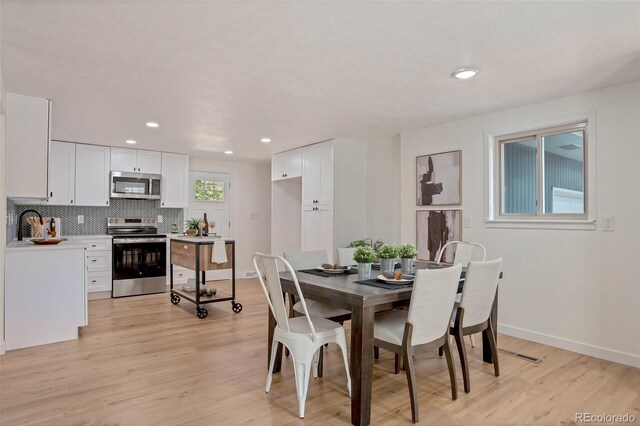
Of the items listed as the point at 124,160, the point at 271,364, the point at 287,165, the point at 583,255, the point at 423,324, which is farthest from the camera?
the point at 287,165

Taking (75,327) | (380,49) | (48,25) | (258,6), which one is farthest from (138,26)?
(75,327)

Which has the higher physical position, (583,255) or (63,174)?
(63,174)

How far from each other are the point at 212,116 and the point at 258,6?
88.7 inches

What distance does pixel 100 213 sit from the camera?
19.7 feet

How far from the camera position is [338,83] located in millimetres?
3096

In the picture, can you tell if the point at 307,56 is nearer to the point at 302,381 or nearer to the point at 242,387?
the point at 302,381

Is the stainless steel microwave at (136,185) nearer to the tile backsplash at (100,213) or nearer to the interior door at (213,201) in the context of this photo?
the tile backsplash at (100,213)

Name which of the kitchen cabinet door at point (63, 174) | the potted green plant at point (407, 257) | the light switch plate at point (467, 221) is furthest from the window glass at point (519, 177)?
the kitchen cabinet door at point (63, 174)

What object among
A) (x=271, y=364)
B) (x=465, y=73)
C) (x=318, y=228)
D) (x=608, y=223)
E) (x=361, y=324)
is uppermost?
(x=465, y=73)

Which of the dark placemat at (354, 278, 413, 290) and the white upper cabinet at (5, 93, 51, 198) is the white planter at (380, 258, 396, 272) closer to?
the dark placemat at (354, 278, 413, 290)

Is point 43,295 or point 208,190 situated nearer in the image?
point 43,295

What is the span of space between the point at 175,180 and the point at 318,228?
2.64m

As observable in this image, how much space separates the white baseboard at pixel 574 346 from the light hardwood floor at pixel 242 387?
88 millimetres

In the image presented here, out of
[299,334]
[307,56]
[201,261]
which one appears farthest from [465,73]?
Answer: [201,261]
